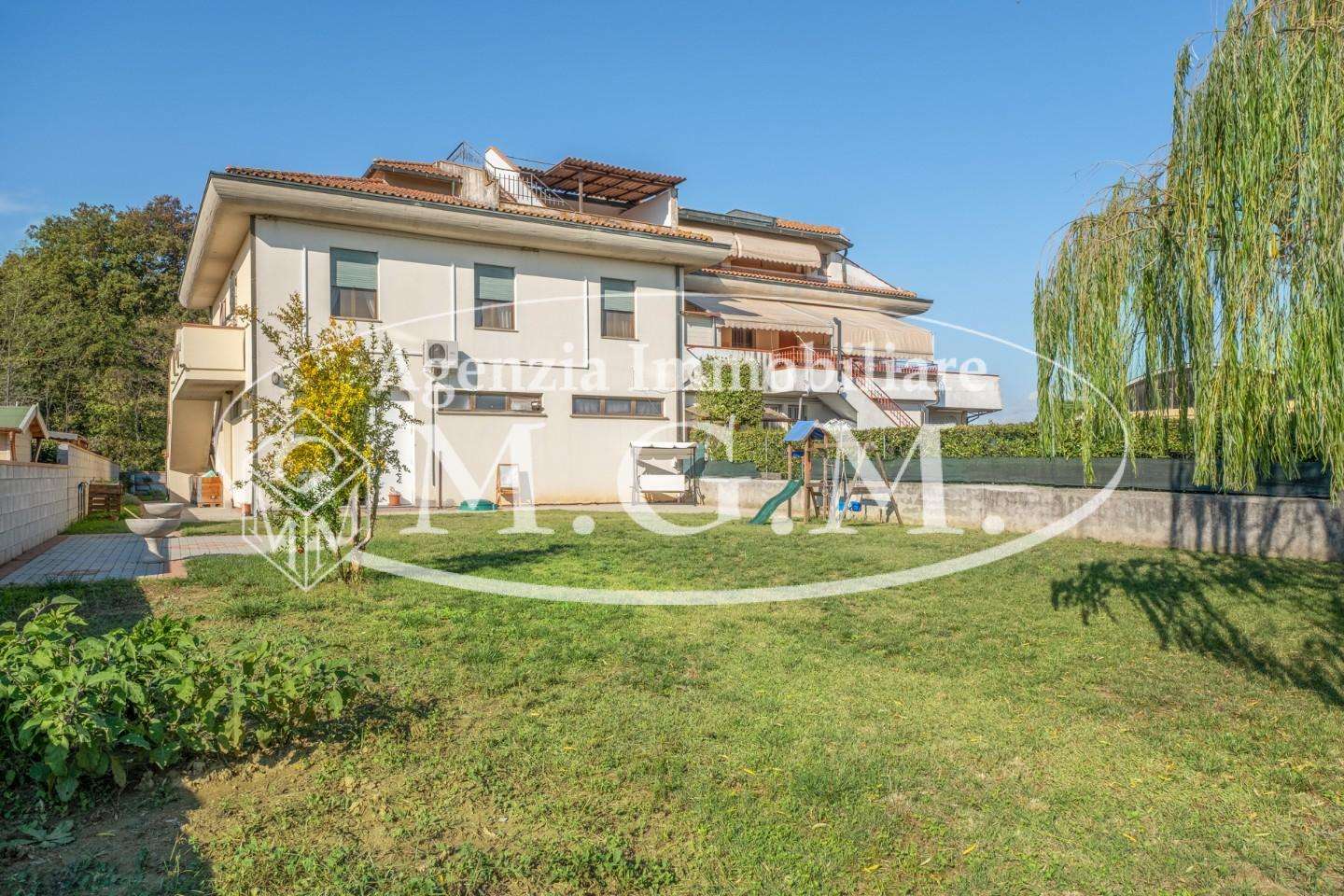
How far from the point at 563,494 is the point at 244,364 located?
8.13m

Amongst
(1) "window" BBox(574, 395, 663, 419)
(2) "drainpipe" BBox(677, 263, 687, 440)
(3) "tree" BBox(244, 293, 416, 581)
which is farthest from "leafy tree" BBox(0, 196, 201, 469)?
(3) "tree" BBox(244, 293, 416, 581)

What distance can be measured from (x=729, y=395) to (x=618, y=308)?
387 centimetres

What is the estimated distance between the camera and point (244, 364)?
778 inches

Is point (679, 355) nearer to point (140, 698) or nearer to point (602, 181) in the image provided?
point (602, 181)

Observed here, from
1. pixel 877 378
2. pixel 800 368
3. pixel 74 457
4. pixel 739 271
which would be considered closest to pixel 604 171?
pixel 739 271

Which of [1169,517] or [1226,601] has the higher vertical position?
[1169,517]

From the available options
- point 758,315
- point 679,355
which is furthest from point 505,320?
point 758,315

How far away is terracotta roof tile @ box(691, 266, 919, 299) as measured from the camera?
30.2 m

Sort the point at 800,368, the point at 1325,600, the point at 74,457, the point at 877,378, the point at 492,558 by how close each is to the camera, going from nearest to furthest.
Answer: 1. the point at 1325,600
2. the point at 492,558
3. the point at 74,457
4. the point at 800,368
5. the point at 877,378

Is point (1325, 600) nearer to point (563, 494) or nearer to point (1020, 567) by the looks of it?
point (1020, 567)

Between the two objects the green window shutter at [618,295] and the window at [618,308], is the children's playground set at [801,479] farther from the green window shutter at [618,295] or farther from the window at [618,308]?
the green window shutter at [618,295]

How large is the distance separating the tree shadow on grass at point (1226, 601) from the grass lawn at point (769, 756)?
0.15 ft

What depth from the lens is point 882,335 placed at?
28.8 meters

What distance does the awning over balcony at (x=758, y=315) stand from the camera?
26406 mm
